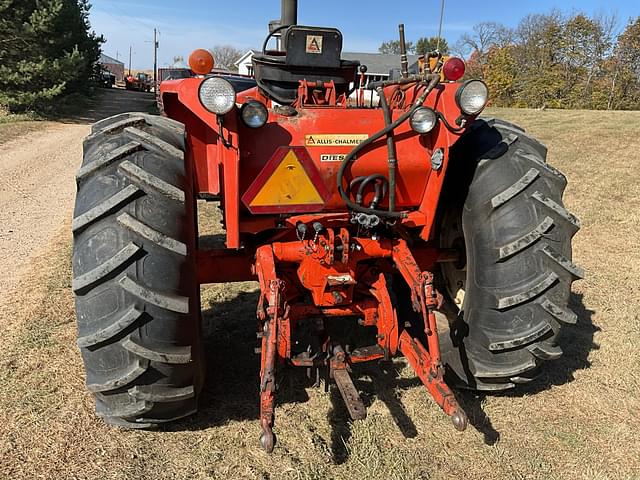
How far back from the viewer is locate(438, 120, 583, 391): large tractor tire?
2912mm

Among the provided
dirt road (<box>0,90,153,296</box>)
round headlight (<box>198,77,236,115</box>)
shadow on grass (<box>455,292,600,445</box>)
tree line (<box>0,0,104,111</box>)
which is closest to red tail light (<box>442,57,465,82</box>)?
round headlight (<box>198,77,236,115</box>)

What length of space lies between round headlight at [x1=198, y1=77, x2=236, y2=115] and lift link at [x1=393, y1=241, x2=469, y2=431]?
4.25 feet

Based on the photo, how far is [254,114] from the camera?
2744 millimetres

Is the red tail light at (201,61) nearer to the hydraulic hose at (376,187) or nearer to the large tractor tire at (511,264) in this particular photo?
the hydraulic hose at (376,187)

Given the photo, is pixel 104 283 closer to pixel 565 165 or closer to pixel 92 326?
pixel 92 326

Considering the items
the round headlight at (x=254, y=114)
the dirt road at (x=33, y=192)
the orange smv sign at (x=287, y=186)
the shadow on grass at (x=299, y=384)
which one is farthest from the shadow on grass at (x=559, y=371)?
the dirt road at (x=33, y=192)

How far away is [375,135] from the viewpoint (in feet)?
9.47

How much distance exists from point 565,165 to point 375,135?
10711mm

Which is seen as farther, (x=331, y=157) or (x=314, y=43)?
(x=314, y=43)

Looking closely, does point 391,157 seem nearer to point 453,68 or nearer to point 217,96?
point 453,68

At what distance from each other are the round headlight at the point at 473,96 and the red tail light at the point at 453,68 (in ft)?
0.81

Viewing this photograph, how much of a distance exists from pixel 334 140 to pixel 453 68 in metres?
0.77

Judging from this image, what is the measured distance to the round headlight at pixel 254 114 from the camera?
2734 millimetres

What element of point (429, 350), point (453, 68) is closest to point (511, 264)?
point (429, 350)
